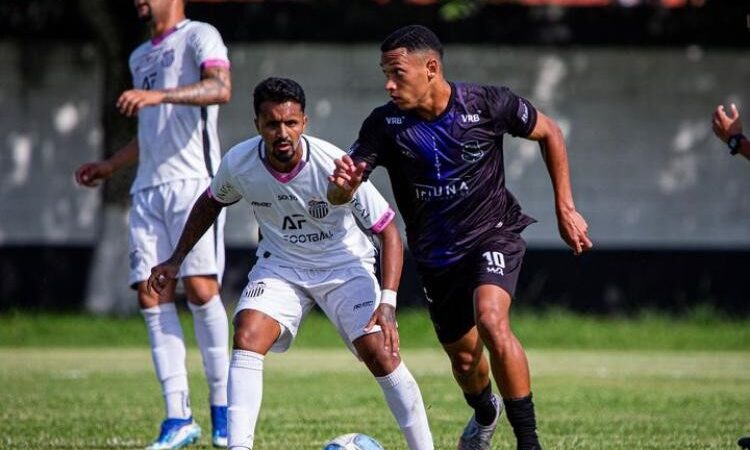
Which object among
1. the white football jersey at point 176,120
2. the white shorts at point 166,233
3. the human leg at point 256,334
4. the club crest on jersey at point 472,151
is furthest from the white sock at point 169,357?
the club crest on jersey at point 472,151

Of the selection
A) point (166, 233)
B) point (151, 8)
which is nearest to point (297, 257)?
point (166, 233)

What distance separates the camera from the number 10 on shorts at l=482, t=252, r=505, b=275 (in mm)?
7867

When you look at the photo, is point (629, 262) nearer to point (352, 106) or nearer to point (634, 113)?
point (634, 113)

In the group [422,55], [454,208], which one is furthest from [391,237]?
[422,55]

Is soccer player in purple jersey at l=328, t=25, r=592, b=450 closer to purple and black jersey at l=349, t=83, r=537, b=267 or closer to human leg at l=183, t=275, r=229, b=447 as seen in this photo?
purple and black jersey at l=349, t=83, r=537, b=267

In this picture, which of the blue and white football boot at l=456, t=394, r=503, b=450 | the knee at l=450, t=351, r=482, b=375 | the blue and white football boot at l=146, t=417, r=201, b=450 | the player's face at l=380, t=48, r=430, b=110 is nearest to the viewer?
the player's face at l=380, t=48, r=430, b=110

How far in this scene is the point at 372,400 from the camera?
11914 millimetres

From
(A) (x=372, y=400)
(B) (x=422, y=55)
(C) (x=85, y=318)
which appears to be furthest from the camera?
(C) (x=85, y=318)

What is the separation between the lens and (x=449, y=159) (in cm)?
796

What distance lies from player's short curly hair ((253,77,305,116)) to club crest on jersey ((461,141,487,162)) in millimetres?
906

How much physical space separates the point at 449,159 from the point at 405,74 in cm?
51

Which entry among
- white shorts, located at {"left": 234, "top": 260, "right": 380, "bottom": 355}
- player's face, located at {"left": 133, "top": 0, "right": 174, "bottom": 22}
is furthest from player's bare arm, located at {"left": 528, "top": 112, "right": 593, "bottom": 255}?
player's face, located at {"left": 133, "top": 0, "right": 174, "bottom": 22}

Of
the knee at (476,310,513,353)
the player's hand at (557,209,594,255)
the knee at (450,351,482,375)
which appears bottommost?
the knee at (450,351,482,375)

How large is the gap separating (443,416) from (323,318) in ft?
29.0
